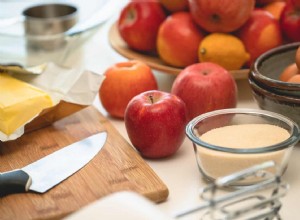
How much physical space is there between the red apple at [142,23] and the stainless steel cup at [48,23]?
169 mm

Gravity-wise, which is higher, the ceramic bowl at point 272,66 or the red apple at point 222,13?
the red apple at point 222,13

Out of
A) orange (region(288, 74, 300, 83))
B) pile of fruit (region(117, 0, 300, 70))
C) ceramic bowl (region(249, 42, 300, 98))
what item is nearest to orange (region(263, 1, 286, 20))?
pile of fruit (region(117, 0, 300, 70))

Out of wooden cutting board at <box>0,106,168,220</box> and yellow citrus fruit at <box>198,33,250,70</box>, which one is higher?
yellow citrus fruit at <box>198,33,250,70</box>

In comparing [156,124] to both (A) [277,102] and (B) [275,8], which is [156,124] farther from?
(B) [275,8]

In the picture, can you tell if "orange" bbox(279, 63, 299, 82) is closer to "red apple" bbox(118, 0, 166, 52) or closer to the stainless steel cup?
"red apple" bbox(118, 0, 166, 52)

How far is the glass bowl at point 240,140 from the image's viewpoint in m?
0.73

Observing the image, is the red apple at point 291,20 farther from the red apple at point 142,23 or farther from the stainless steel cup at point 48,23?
the stainless steel cup at point 48,23

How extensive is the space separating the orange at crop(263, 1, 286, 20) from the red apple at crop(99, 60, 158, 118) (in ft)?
0.78

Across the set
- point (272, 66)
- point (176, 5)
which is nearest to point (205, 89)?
point (272, 66)

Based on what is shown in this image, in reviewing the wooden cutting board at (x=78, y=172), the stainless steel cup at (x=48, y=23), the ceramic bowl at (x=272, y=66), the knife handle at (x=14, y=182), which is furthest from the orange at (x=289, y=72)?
the stainless steel cup at (x=48, y=23)

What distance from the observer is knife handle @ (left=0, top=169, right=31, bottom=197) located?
2.42 feet

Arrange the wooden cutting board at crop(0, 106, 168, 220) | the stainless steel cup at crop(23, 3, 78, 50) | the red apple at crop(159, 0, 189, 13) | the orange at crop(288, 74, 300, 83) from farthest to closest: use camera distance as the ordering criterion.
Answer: the stainless steel cup at crop(23, 3, 78, 50) → the red apple at crop(159, 0, 189, 13) → the orange at crop(288, 74, 300, 83) → the wooden cutting board at crop(0, 106, 168, 220)

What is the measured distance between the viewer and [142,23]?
3.55 ft

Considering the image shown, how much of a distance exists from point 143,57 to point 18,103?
0.29m
